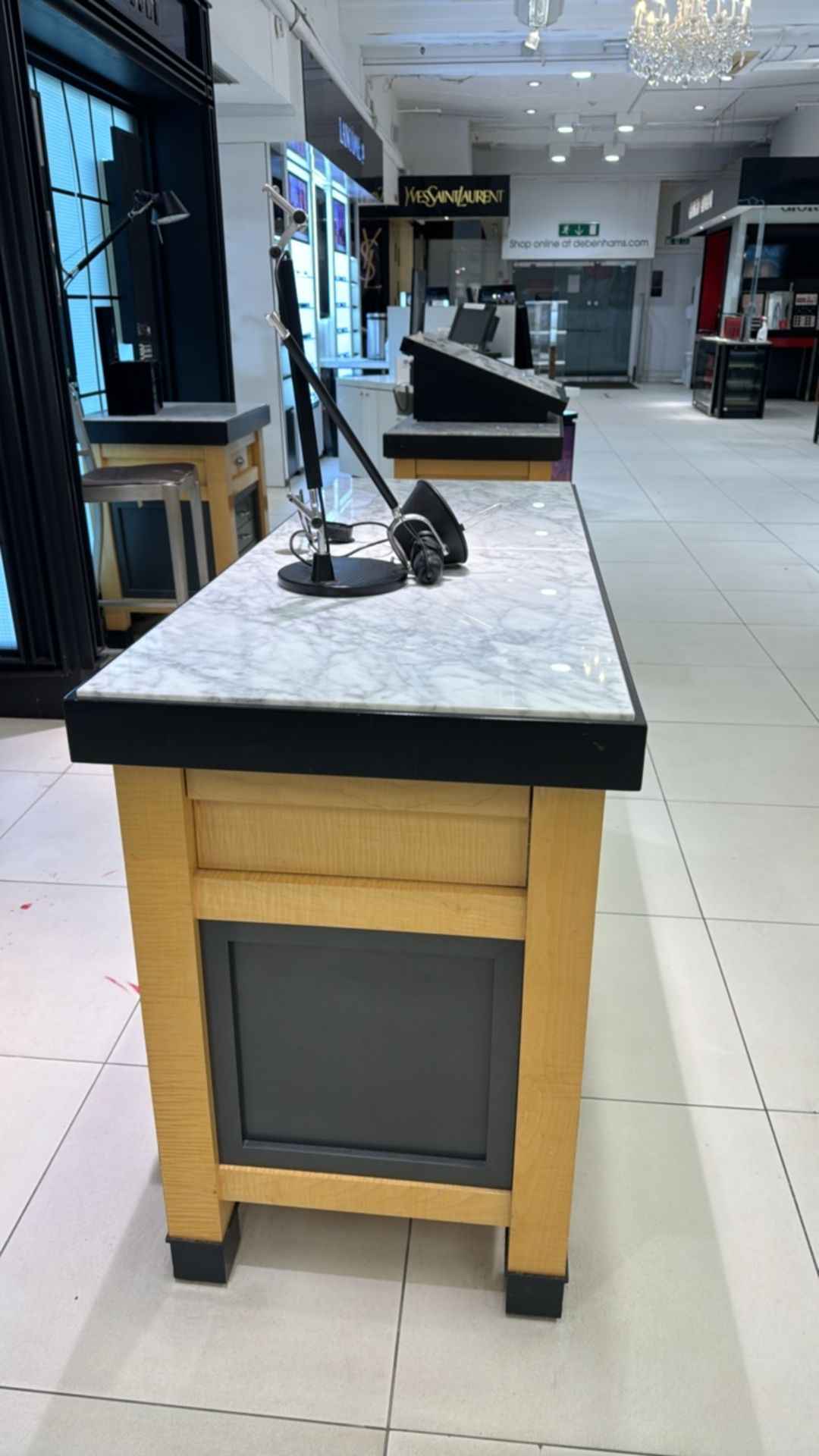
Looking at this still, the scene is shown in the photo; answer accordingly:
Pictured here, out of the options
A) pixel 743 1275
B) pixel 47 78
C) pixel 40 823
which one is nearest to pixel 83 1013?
pixel 40 823

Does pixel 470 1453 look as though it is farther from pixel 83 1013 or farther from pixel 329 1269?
pixel 83 1013

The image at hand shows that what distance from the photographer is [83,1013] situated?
2129mm

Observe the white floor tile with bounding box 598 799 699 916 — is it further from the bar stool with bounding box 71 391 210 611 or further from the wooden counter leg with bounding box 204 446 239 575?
the wooden counter leg with bounding box 204 446 239 575

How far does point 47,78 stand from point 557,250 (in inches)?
680

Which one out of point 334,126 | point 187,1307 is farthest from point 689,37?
point 187,1307

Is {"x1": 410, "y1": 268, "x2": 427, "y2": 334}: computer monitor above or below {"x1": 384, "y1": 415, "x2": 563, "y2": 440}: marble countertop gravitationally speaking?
above

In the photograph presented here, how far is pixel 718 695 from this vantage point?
3.90 metres

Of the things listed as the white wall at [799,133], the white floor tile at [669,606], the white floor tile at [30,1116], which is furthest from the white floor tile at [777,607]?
the white wall at [799,133]

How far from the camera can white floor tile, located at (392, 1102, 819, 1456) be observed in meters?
1.35

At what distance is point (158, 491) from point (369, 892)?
2.93 meters

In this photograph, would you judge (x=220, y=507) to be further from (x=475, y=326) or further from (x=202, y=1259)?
(x=202, y=1259)

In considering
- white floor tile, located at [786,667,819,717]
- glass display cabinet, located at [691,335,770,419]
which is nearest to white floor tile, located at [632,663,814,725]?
white floor tile, located at [786,667,819,717]

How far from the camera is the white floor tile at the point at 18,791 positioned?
118 inches

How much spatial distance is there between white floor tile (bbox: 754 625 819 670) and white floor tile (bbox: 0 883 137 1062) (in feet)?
9.81
